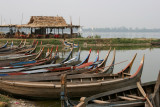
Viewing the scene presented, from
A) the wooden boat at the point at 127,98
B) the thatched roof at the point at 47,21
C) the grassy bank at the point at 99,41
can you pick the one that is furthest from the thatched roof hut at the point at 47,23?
the wooden boat at the point at 127,98

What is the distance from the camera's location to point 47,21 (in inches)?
1318

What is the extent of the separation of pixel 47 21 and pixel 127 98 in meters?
28.3

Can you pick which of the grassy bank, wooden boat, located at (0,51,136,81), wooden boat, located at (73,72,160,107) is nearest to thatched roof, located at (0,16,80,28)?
the grassy bank

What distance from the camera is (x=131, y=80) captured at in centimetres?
881

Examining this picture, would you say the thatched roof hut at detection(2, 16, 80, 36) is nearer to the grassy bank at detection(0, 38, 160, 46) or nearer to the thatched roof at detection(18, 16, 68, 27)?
the thatched roof at detection(18, 16, 68, 27)

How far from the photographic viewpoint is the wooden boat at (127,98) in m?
5.84

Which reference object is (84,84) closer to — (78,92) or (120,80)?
(78,92)

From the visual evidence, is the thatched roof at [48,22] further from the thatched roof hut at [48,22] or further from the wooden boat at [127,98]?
the wooden boat at [127,98]

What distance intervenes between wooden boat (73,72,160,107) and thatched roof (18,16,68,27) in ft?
84.2

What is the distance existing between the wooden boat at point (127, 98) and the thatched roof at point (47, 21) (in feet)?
84.2

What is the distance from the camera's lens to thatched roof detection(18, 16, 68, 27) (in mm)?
31984

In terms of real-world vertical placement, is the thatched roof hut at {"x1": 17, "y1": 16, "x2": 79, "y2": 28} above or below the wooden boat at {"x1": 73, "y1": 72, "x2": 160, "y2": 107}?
above

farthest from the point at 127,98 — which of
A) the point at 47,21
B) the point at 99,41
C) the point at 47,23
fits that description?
the point at 47,21

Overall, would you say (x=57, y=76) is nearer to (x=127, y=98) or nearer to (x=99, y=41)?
(x=127, y=98)
